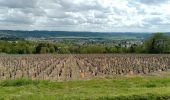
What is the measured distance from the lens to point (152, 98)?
13.4 metres

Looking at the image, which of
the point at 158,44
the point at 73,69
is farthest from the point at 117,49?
the point at 73,69

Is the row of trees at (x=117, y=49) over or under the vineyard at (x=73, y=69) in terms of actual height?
under

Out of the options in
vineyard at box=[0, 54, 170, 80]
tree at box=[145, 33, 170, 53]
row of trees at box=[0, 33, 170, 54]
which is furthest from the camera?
row of trees at box=[0, 33, 170, 54]

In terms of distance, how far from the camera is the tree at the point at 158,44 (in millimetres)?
123600

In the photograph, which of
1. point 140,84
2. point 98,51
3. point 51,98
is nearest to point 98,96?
point 51,98

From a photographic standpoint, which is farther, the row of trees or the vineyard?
the row of trees

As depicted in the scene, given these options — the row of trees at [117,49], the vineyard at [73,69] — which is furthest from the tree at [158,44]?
the vineyard at [73,69]

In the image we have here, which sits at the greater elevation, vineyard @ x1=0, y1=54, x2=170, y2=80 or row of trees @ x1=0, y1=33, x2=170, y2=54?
vineyard @ x1=0, y1=54, x2=170, y2=80

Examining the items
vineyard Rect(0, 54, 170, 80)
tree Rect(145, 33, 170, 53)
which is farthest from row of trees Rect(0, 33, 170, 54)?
vineyard Rect(0, 54, 170, 80)

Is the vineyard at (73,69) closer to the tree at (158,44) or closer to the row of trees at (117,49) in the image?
the tree at (158,44)

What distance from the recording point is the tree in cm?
12360

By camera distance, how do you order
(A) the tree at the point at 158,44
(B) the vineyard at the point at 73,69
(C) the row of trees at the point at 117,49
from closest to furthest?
1. (B) the vineyard at the point at 73,69
2. (A) the tree at the point at 158,44
3. (C) the row of trees at the point at 117,49

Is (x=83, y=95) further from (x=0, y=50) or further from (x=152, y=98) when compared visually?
(x=0, y=50)

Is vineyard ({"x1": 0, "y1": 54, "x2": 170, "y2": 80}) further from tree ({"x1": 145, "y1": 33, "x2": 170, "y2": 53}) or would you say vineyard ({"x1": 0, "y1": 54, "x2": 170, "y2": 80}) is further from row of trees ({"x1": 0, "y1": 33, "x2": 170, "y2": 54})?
row of trees ({"x1": 0, "y1": 33, "x2": 170, "y2": 54})
